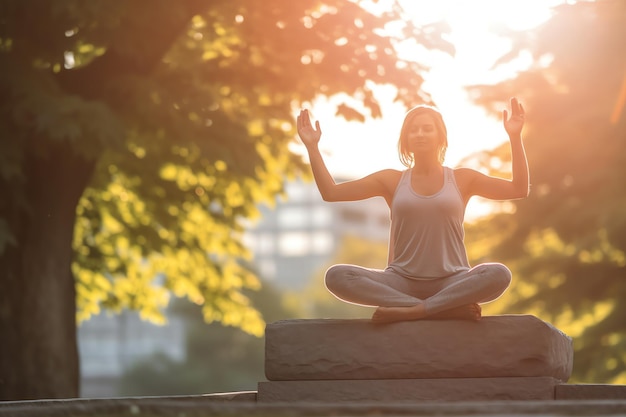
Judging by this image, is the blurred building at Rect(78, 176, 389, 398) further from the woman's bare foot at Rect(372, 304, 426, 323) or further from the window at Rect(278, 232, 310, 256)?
the woman's bare foot at Rect(372, 304, 426, 323)

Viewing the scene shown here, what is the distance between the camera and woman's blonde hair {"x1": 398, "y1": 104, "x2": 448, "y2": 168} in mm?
9289

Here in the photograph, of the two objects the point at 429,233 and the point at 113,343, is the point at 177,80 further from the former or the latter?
the point at 113,343

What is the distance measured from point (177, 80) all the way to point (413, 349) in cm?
684

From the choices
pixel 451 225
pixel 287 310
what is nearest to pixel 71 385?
pixel 451 225

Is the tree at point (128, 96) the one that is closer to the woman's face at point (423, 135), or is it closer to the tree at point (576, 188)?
the woman's face at point (423, 135)

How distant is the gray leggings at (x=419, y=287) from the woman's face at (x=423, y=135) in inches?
38.1

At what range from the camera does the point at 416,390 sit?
8.84 meters

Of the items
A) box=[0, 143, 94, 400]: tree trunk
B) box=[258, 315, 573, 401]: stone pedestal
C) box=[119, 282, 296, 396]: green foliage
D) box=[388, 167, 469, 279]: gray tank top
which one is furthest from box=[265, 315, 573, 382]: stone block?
box=[119, 282, 296, 396]: green foliage

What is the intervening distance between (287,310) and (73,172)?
54.0 metres

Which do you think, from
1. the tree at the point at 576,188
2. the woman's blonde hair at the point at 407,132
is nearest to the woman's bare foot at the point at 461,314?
the woman's blonde hair at the point at 407,132

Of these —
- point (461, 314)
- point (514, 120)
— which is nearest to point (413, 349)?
point (461, 314)

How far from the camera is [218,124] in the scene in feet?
49.1

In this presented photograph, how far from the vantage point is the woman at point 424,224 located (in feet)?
29.1

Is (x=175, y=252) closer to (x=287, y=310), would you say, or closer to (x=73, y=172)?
(x=73, y=172)
